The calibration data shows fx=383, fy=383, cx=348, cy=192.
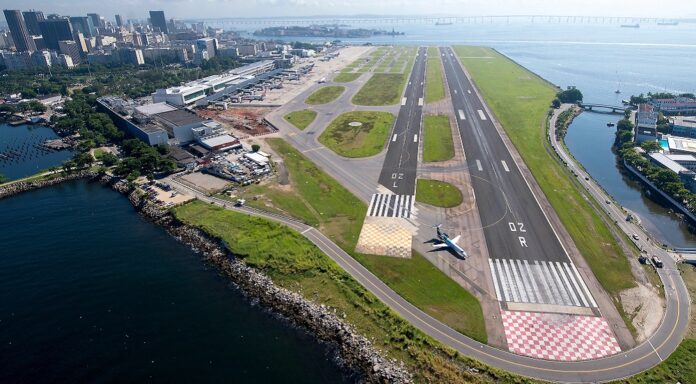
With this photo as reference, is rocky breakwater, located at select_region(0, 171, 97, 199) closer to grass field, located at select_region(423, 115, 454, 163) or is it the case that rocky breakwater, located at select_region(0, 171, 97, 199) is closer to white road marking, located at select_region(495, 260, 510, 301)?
grass field, located at select_region(423, 115, 454, 163)

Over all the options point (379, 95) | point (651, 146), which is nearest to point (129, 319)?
point (651, 146)

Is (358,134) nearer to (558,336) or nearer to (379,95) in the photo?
(379,95)

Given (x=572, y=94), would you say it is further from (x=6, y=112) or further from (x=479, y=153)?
(x=6, y=112)

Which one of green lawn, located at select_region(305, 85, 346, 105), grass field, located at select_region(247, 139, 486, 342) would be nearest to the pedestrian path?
grass field, located at select_region(247, 139, 486, 342)

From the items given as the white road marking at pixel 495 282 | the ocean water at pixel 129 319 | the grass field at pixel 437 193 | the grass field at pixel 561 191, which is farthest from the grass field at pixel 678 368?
the grass field at pixel 437 193

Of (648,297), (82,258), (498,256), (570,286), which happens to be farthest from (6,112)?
(648,297)
